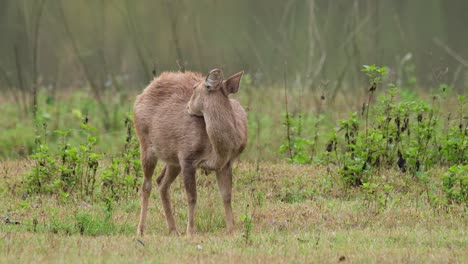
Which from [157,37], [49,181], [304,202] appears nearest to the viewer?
[304,202]

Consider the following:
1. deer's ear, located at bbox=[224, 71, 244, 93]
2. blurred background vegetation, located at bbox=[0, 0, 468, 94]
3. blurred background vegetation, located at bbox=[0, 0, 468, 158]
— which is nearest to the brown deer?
deer's ear, located at bbox=[224, 71, 244, 93]

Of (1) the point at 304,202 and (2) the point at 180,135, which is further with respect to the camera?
→ (1) the point at 304,202

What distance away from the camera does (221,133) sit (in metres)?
7.59

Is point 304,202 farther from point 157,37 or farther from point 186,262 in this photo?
point 157,37

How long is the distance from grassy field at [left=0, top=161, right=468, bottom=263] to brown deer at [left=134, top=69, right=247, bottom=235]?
0.40 m

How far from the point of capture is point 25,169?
10695mm

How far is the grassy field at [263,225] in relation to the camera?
6.79 metres

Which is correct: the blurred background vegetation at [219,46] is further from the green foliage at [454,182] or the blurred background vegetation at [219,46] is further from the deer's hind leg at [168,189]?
the deer's hind leg at [168,189]

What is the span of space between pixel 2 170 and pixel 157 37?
41.9ft

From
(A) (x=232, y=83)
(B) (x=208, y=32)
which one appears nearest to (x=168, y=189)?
(A) (x=232, y=83)

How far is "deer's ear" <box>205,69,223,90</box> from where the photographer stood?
765cm

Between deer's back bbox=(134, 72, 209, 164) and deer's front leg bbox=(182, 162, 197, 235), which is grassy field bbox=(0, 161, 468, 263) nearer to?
deer's front leg bbox=(182, 162, 197, 235)

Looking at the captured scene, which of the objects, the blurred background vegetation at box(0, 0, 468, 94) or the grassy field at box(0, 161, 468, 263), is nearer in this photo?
the grassy field at box(0, 161, 468, 263)

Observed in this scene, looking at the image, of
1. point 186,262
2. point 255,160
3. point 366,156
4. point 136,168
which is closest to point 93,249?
point 186,262
